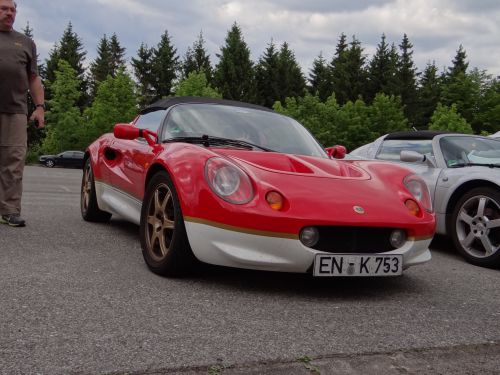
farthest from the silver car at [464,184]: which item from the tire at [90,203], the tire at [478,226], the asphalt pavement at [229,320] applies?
the tire at [90,203]

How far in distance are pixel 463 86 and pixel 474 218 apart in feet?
168

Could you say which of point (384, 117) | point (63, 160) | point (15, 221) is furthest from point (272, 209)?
point (384, 117)

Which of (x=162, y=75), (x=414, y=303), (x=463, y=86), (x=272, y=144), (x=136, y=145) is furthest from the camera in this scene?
(x=162, y=75)

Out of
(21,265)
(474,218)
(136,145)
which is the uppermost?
(136,145)

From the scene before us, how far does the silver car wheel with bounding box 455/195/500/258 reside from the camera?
4.75 meters

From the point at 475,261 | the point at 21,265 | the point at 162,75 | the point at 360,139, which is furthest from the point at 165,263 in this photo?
the point at 162,75

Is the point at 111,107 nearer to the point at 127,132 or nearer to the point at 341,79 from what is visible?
the point at 341,79

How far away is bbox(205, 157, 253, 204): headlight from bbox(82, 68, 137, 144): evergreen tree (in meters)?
43.3

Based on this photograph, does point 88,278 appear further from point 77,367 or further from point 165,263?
point 77,367

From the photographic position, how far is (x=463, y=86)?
52125 mm

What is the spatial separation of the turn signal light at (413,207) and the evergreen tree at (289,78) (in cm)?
5944

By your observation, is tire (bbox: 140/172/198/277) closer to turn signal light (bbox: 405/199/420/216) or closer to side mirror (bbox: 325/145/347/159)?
turn signal light (bbox: 405/199/420/216)

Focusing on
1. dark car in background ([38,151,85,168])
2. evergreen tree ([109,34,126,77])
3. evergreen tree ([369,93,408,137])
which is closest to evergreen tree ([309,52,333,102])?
evergreen tree ([369,93,408,137])

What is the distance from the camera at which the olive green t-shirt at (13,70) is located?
5230 millimetres
